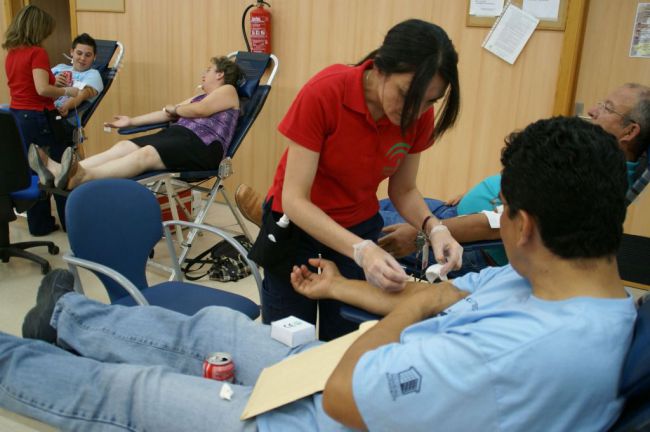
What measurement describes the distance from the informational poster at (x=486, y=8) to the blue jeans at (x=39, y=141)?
285 centimetres

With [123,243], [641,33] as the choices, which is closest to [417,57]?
[123,243]

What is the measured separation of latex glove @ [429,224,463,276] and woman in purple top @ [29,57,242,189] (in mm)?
2047

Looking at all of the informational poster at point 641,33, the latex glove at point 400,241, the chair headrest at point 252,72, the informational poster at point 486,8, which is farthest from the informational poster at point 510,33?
the latex glove at point 400,241

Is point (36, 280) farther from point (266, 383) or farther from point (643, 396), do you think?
point (643, 396)

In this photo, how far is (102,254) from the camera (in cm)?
195

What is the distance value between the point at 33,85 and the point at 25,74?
0.08 m

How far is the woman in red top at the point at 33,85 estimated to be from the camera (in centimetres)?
369

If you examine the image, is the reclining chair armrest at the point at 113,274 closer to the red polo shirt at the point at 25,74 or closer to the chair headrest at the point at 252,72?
the chair headrest at the point at 252,72

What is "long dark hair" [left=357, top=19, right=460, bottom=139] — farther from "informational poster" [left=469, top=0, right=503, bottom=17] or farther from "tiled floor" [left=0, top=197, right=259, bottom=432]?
"informational poster" [left=469, top=0, right=503, bottom=17]

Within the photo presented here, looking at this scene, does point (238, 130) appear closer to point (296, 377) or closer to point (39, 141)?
point (39, 141)

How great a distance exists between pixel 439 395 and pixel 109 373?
0.78 m

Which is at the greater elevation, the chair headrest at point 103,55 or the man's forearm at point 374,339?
the chair headrest at point 103,55

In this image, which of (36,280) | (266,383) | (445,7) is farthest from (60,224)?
(266,383)

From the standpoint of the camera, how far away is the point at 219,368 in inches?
52.3
